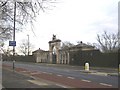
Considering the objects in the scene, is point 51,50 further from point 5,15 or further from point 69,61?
point 5,15

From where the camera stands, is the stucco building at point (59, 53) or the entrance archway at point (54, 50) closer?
the stucco building at point (59, 53)

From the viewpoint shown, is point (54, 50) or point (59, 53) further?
point (54, 50)

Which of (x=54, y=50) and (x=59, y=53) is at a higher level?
(x=54, y=50)

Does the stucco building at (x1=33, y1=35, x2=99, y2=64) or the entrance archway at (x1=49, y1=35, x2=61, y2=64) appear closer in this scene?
the stucco building at (x1=33, y1=35, x2=99, y2=64)

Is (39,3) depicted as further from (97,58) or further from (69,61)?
(69,61)

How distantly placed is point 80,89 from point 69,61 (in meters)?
56.1

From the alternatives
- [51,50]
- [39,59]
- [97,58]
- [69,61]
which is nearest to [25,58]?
[39,59]

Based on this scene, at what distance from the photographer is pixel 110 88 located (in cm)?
2008

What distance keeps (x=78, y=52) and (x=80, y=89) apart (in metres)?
50.9

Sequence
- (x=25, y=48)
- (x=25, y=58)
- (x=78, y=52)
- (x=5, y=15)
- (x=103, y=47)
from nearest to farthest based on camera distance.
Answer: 1. (x=5, y=15)
2. (x=78, y=52)
3. (x=103, y=47)
4. (x=25, y=58)
5. (x=25, y=48)

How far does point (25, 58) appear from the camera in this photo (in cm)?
11462

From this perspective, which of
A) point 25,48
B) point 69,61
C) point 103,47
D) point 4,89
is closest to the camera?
point 4,89

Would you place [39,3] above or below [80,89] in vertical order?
above

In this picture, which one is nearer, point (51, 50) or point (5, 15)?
point (5, 15)
